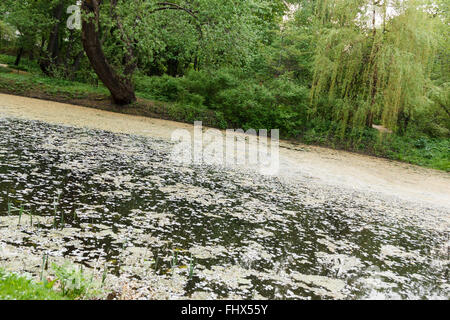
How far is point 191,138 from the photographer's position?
1140 cm

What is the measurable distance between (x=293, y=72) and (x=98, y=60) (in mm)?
7914

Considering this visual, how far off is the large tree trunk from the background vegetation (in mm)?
43

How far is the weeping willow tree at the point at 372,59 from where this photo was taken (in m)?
12.5

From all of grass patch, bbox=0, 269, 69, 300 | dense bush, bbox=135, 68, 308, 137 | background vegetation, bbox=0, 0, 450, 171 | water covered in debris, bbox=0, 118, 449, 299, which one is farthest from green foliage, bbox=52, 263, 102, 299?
dense bush, bbox=135, 68, 308, 137

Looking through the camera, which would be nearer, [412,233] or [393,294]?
[393,294]

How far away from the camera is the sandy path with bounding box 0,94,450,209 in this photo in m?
8.09

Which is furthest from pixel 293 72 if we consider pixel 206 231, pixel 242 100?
pixel 206 231

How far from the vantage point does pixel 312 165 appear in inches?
392

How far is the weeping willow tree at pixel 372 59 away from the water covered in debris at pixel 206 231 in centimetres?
706

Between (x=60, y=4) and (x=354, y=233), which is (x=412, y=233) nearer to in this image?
(x=354, y=233)

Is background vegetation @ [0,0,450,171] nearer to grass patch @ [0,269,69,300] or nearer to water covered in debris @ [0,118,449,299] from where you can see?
water covered in debris @ [0,118,449,299]

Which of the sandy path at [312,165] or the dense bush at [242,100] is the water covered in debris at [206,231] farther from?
the dense bush at [242,100]
